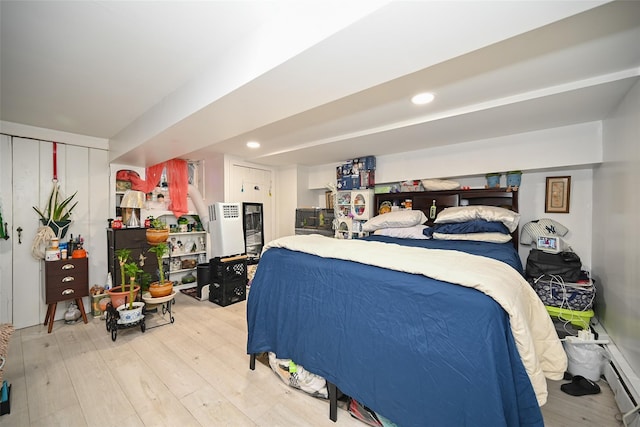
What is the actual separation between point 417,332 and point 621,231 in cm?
195

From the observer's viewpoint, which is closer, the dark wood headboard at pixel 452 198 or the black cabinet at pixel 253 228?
the dark wood headboard at pixel 452 198

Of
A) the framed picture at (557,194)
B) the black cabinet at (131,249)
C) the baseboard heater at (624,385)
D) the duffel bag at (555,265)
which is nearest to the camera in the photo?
the baseboard heater at (624,385)

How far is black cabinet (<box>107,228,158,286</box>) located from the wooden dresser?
0.94ft

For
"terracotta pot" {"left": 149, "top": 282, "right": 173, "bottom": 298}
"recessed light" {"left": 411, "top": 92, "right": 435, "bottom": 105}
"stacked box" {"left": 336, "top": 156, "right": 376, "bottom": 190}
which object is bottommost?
"terracotta pot" {"left": 149, "top": 282, "right": 173, "bottom": 298}

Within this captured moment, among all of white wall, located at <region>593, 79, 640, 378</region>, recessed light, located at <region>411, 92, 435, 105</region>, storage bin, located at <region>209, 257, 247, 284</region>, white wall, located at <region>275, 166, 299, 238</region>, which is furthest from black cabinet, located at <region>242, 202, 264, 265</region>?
white wall, located at <region>593, 79, 640, 378</region>

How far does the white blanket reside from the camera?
97cm

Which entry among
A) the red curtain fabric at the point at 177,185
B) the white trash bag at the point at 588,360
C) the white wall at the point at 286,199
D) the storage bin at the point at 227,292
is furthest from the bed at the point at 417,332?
the red curtain fabric at the point at 177,185

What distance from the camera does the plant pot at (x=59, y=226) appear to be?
2.93 meters

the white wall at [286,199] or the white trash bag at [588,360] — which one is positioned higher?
the white wall at [286,199]

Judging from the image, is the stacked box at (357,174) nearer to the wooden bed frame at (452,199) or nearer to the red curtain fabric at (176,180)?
the wooden bed frame at (452,199)

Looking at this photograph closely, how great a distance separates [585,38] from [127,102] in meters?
3.20

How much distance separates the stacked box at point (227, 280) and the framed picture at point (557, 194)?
387cm

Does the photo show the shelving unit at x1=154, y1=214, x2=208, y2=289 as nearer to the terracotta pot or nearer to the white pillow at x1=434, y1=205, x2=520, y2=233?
the terracotta pot

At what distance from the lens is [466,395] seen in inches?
39.6
